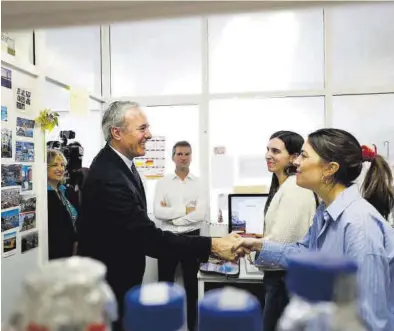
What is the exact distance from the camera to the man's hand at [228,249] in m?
1.83

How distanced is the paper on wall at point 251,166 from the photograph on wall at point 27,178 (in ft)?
7.42

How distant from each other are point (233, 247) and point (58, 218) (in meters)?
1.56

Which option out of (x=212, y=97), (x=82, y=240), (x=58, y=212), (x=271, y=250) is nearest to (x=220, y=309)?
(x=271, y=250)

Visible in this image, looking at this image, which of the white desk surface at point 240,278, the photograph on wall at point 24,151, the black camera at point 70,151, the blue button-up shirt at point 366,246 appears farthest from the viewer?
the black camera at point 70,151

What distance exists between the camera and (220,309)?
43 cm

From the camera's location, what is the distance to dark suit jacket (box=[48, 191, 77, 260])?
2.91 meters

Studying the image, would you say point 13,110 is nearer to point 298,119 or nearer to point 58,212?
point 58,212

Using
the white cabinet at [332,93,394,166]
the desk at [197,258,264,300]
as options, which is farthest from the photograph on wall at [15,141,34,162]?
the white cabinet at [332,93,394,166]

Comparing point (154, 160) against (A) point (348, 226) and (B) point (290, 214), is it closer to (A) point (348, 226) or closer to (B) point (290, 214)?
(B) point (290, 214)

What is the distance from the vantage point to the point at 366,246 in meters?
1.12

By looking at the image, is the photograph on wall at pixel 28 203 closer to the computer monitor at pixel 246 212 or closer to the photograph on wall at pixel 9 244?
the photograph on wall at pixel 9 244

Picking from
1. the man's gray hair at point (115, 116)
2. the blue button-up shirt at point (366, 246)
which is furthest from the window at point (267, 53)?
the blue button-up shirt at point (366, 246)

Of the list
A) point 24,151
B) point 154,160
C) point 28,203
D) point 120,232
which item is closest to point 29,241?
point 28,203

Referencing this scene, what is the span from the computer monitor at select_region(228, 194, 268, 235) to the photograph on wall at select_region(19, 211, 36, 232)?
1588mm
